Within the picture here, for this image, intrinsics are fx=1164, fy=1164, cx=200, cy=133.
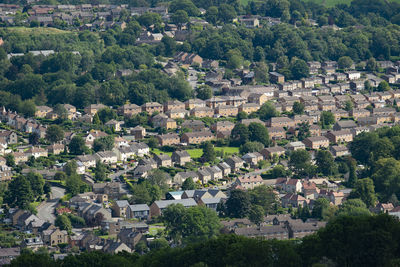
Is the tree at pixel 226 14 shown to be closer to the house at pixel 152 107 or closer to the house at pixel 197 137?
the house at pixel 152 107

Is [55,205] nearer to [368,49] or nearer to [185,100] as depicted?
[185,100]

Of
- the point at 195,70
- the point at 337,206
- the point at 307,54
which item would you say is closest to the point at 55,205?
the point at 337,206

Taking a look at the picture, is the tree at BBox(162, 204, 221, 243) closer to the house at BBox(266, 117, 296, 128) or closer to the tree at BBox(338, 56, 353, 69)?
the house at BBox(266, 117, 296, 128)

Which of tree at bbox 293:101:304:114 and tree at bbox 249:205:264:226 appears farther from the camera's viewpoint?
tree at bbox 293:101:304:114

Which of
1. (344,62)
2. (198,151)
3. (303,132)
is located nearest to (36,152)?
(198,151)

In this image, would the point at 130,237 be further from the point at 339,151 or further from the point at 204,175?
the point at 339,151

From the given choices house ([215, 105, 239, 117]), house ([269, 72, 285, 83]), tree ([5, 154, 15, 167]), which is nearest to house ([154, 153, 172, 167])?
tree ([5, 154, 15, 167])
